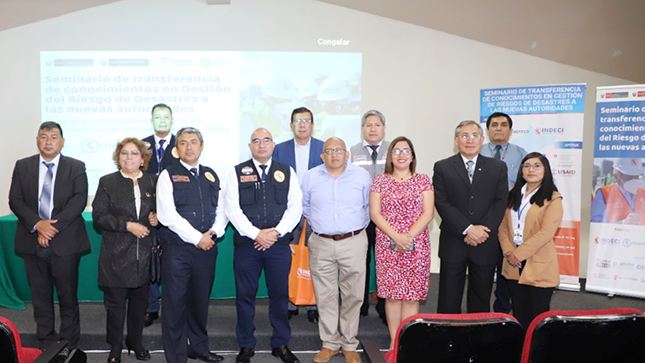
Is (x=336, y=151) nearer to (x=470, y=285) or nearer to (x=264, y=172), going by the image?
(x=264, y=172)

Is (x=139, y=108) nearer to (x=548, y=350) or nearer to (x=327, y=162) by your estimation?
(x=327, y=162)

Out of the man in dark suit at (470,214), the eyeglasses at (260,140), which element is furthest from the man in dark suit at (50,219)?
the man in dark suit at (470,214)

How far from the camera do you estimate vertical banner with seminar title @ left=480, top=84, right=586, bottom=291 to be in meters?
4.67

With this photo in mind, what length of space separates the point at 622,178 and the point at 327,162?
329 centimetres

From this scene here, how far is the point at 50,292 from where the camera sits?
11.4ft

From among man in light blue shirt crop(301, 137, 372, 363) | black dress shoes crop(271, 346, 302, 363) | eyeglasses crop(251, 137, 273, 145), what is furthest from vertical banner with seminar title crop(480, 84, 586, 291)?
black dress shoes crop(271, 346, 302, 363)

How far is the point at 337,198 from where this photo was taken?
3.25 m

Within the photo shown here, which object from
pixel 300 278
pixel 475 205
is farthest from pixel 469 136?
pixel 300 278

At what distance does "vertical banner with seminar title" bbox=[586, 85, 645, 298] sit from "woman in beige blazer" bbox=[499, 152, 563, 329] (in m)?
2.01

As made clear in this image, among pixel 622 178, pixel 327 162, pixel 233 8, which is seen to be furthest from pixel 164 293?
pixel 622 178

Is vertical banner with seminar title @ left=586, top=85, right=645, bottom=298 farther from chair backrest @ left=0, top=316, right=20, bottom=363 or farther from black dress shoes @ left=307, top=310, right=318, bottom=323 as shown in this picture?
chair backrest @ left=0, top=316, right=20, bottom=363

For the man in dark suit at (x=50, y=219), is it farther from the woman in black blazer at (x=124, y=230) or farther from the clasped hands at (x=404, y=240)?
the clasped hands at (x=404, y=240)

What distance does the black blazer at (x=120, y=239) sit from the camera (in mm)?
3158

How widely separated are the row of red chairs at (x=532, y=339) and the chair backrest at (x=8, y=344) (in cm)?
148
